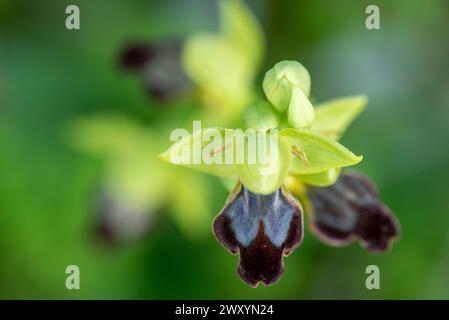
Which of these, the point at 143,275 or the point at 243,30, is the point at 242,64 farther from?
the point at 143,275

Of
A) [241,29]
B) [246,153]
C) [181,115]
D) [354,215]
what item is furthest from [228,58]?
[246,153]

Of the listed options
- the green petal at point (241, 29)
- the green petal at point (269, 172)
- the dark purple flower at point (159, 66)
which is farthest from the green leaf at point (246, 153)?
the dark purple flower at point (159, 66)

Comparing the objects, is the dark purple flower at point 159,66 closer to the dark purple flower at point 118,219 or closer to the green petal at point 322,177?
the dark purple flower at point 118,219

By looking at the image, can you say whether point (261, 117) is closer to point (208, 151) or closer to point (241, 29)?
point (208, 151)

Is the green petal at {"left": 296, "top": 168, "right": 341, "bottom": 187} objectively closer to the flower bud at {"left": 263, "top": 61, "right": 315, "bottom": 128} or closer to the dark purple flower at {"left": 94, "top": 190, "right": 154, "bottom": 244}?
the flower bud at {"left": 263, "top": 61, "right": 315, "bottom": 128}

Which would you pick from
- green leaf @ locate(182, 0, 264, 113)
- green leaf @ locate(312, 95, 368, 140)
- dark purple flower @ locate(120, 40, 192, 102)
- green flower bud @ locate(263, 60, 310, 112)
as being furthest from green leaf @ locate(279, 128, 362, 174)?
dark purple flower @ locate(120, 40, 192, 102)

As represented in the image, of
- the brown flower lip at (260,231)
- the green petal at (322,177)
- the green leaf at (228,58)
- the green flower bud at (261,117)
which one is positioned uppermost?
Answer: the green leaf at (228,58)

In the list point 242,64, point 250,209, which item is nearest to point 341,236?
point 250,209
